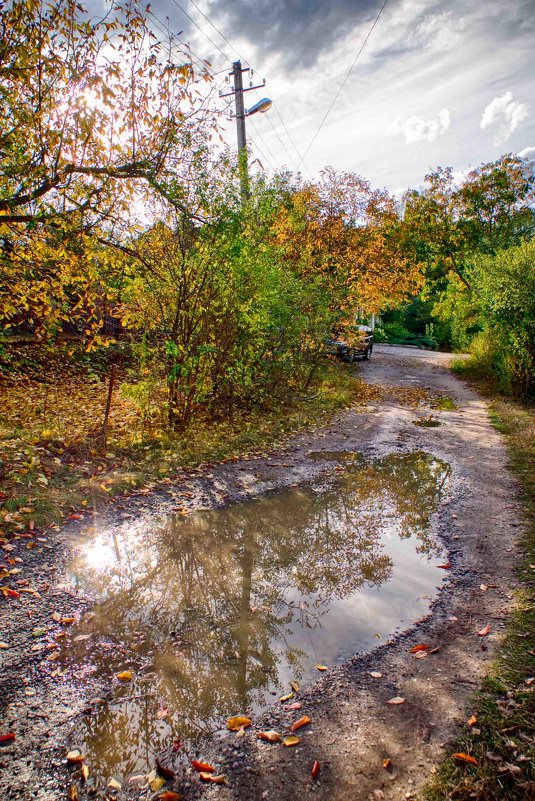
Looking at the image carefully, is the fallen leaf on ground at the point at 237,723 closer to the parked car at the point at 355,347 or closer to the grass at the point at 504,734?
the grass at the point at 504,734

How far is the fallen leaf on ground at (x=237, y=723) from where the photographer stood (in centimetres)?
266

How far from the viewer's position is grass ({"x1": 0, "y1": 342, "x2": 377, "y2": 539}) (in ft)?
18.7

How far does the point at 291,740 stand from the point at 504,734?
1.13 metres

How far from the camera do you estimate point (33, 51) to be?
4711 mm

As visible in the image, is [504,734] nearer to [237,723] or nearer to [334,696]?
[334,696]

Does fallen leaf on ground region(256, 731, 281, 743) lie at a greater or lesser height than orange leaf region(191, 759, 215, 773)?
lesser

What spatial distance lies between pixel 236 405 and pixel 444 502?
5133 millimetres

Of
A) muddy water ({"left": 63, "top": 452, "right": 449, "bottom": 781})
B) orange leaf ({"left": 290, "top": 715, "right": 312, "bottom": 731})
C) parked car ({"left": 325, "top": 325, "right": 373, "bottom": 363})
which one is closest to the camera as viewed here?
orange leaf ({"left": 290, "top": 715, "right": 312, "bottom": 731})

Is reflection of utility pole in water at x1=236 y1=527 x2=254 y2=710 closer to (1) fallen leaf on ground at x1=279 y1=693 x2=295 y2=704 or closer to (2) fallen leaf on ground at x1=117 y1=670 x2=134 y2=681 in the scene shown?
(1) fallen leaf on ground at x1=279 y1=693 x2=295 y2=704

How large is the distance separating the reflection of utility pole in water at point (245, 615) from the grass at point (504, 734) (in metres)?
1.22

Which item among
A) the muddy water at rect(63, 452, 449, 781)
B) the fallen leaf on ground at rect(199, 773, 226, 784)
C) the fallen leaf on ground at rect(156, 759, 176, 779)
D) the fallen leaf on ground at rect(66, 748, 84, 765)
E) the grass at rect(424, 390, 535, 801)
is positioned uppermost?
the grass at rect(424, 390, 535, 801)

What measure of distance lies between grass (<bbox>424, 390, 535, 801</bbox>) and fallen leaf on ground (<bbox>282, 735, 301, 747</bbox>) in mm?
663

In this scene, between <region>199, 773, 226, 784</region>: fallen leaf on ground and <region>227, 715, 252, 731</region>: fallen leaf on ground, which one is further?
<region>227, 715, 252, 731</region>: fallen leaf on ground

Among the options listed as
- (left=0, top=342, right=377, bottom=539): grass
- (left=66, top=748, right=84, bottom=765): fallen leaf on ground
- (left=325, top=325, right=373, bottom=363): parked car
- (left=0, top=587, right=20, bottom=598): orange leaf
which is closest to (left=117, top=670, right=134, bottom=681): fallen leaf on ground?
(left=66, top=748, right=84, bottom=765): fallen leaf on ground
